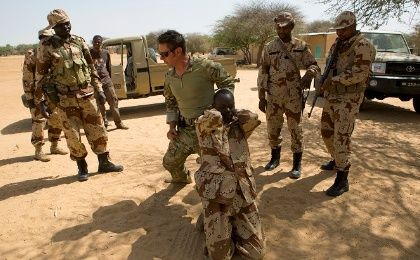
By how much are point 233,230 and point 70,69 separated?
2.65m

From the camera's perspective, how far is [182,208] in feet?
11.9

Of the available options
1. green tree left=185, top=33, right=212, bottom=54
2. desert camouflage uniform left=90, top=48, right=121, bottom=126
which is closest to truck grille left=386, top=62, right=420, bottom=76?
desert camouflage uniform left=90, top=48, right=121, bottom=126

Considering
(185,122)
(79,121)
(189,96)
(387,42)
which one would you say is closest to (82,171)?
(79,121)

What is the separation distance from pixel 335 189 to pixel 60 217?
2783 millimetres

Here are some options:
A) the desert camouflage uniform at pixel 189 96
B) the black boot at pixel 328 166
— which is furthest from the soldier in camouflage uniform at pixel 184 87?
the black boot at pixel 328 166

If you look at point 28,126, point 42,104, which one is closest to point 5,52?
point 28,126

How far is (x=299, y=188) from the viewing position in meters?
4.00

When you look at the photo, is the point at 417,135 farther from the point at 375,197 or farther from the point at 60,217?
the point at 60,217

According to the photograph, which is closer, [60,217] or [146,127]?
[60,217]

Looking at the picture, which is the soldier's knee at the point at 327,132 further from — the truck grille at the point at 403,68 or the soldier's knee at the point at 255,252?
the truck grille at the point at 403,68

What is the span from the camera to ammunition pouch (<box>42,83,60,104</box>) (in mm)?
4124

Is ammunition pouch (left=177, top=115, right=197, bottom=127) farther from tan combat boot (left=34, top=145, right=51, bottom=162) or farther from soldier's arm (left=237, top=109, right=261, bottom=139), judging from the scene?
tan combat boot (left=34, top=145, right=51, bottom=162)

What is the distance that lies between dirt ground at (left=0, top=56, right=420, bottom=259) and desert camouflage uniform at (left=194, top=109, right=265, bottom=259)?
0.90ft

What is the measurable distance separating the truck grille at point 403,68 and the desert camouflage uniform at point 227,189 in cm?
596
